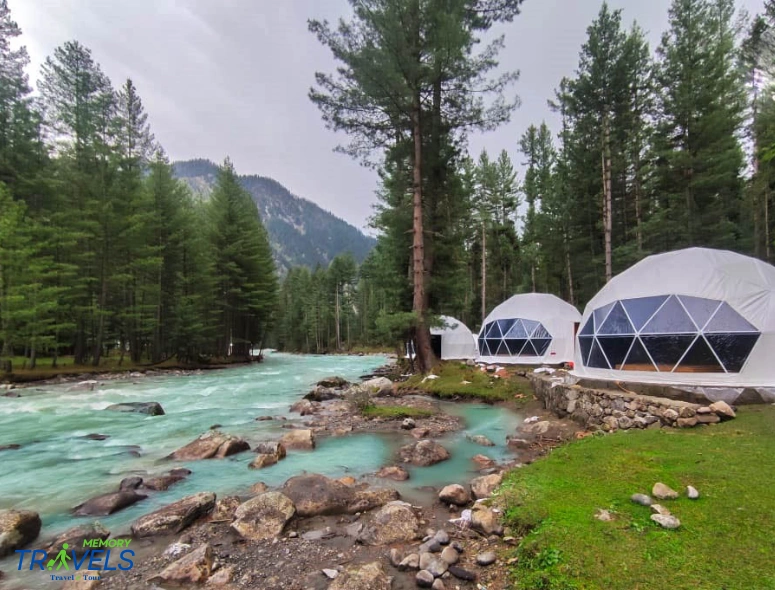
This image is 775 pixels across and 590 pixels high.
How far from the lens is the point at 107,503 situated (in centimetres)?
503

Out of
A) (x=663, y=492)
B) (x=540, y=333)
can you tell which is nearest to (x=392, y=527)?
(x=663, y=492)

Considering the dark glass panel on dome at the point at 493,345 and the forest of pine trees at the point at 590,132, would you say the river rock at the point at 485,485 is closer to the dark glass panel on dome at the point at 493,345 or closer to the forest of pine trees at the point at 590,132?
the forest of pine trees at the point at 590,132

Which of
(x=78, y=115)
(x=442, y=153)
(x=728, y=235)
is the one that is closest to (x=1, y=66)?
(x=78, y=115)

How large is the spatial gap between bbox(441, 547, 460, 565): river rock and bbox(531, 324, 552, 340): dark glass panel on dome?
1738cm

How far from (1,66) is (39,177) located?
25.1 ft

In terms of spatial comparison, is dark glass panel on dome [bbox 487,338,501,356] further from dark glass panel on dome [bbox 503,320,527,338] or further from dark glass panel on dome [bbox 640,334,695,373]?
dark glass panel on dome [bbox 640,334,695,373]

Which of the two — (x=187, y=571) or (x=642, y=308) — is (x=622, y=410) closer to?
(x=642, y=308)

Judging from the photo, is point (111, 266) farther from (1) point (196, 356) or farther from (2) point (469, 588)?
(2) point (469, 588)

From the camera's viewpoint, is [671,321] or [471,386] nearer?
[671,321]

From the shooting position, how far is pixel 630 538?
10.6 ft

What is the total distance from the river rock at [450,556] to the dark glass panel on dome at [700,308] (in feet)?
27.8

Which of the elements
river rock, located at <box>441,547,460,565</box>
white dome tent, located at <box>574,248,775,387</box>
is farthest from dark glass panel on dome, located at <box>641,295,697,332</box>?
river rock, located at <box>441,547,460,565</box>

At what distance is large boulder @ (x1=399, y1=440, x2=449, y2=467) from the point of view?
21.9 feet

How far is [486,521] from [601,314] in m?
8.82
